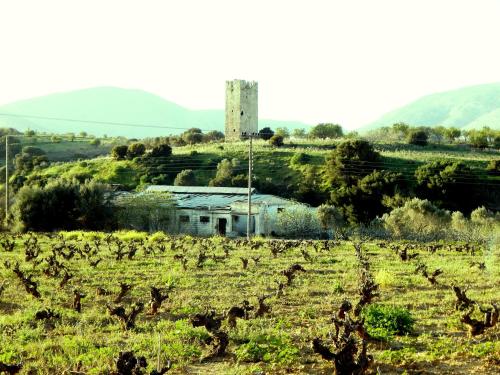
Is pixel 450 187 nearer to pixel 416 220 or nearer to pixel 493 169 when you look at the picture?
pixel 493 169

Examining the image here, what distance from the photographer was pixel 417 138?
96.9 m

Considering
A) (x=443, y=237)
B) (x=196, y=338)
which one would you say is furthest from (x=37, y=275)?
(x=443, y=237)

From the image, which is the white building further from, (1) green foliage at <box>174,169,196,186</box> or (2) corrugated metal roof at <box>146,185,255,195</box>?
(1) green foliage at <box>174,169,196,186</box>

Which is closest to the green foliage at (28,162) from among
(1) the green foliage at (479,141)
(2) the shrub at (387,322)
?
(1) the green foliage at (479,141)

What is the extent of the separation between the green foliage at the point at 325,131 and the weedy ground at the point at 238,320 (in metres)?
91.7

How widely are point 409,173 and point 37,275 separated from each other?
178ft

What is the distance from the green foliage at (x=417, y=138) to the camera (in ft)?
312

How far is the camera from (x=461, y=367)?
38.5ft

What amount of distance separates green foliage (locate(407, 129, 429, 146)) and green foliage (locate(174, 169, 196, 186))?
35.7m

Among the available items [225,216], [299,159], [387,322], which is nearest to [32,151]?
[299,159]

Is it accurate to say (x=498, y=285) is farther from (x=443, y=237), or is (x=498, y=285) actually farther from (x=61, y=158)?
(x=61, y=158)

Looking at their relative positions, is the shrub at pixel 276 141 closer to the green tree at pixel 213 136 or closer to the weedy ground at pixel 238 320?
Result: the green tree at pixel 213 136

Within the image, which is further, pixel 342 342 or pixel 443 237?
pixel 443 237

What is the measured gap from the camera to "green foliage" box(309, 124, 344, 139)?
398 ft
